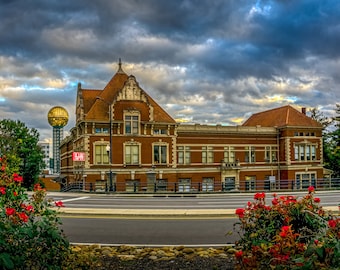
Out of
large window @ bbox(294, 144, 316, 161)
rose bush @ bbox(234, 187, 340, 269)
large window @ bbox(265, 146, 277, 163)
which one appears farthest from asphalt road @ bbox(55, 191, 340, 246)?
large window @ bbox(294, 144, 316, 161)

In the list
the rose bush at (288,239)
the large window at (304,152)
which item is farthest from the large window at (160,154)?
the rose bush at (288,239)

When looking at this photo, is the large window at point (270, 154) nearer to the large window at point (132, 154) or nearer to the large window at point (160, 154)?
the large window at point (160, 154)

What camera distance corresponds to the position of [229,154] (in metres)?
50.9

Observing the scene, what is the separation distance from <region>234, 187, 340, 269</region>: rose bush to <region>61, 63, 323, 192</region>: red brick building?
106 ft

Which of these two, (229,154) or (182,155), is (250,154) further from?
(182,155)

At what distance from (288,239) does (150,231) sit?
8.44 metres

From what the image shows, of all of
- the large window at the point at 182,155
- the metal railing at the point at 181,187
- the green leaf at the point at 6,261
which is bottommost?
the metal railing at the point at 181,187

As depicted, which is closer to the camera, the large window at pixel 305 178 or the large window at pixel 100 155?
the large window at pixel 100 155

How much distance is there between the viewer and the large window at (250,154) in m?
51.9

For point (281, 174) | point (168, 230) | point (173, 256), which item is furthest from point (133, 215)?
point (281, 174)

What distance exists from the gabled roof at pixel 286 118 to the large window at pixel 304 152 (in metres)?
2.89

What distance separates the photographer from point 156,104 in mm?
48250

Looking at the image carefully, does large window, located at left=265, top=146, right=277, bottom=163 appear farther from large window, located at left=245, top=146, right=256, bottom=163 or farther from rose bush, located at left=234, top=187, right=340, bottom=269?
rose bush, located at left=234, top=187, right=340, bottom=269

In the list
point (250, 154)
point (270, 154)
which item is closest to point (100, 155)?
point (250, 154)
